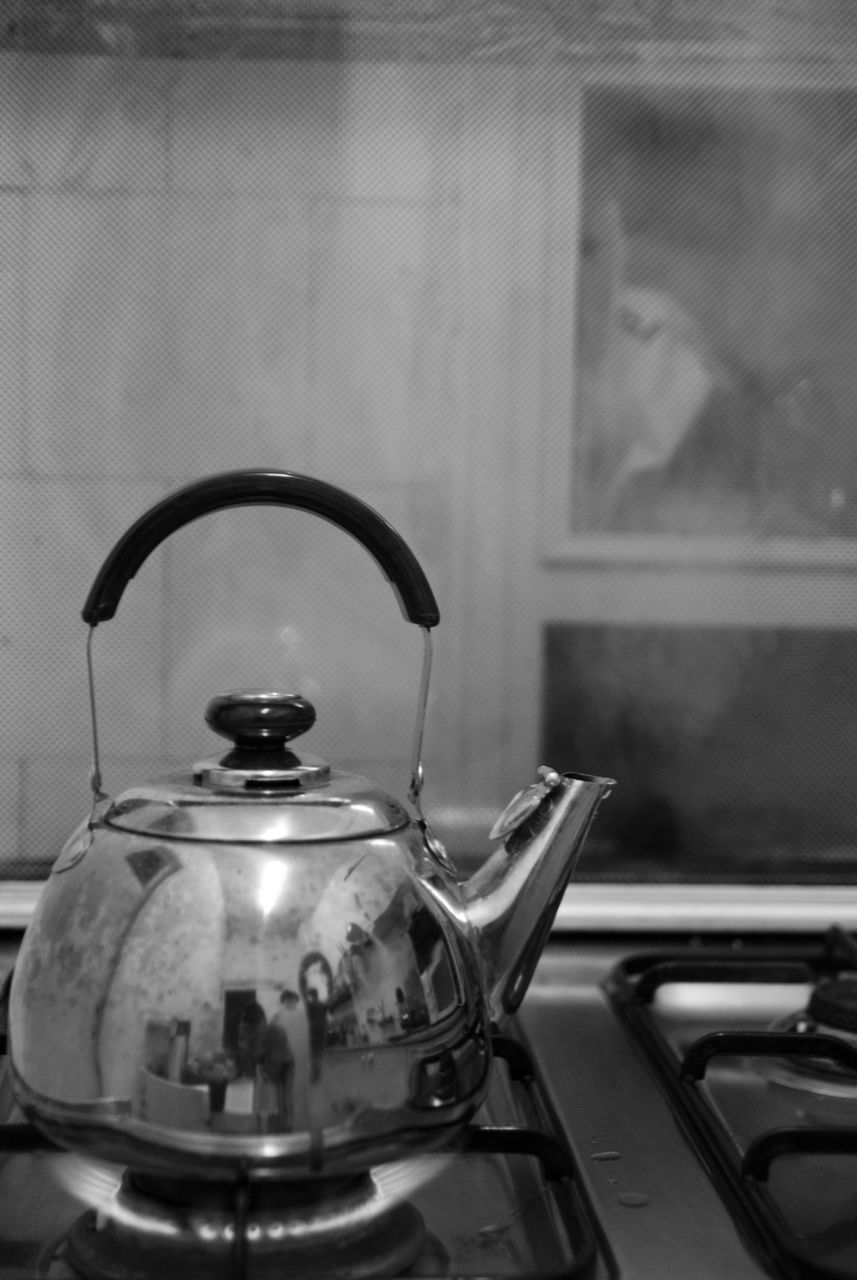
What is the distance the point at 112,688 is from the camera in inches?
37.1

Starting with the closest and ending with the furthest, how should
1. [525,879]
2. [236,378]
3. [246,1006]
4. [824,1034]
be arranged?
[246,1006] < [525,879] < [824,1034] < [236,378]

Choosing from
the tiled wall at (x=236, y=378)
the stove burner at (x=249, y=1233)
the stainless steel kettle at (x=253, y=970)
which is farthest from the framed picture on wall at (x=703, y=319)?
the stove burner at (x=249, y=1233)

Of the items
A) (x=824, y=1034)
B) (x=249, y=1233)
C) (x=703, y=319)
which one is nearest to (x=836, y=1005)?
(x=824, y=1034)

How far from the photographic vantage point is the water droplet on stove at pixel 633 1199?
1.75 feet

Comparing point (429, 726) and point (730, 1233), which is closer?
point (730, 1233)

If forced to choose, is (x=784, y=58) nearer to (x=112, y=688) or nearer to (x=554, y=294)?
(x=554, y=294)

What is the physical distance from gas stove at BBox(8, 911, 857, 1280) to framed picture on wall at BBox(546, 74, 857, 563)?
0.37 m

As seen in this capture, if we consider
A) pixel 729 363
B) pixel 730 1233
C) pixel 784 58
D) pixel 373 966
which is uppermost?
pixel 784 58

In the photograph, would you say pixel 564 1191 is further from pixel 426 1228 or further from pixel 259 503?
pixel 259 503

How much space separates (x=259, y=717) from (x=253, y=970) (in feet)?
0.33

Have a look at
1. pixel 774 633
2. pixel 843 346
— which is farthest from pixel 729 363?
pixel 774 633

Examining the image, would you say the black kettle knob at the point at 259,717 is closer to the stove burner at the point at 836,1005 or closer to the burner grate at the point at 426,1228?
the burner grate at the point at 426,1228

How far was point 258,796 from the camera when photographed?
51cm

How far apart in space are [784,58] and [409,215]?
292mm
